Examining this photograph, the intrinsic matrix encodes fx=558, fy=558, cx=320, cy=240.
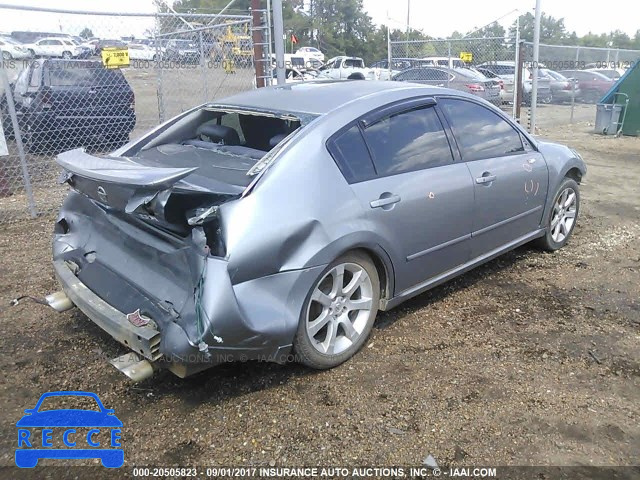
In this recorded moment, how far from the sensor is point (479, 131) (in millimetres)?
4336

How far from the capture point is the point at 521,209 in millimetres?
4613

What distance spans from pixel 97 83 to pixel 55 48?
185cm

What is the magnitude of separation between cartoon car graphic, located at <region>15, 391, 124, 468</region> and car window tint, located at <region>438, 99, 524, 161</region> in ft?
9.60

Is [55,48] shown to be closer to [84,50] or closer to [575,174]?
[84,50]

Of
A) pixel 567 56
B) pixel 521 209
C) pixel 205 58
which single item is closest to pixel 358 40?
pixel 567 56

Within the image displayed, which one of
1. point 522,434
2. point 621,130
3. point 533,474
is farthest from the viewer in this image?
point 621,130

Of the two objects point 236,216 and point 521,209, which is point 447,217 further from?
point 236,216

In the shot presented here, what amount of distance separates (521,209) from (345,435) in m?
2.68

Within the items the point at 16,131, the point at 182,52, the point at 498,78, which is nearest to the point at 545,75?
the point at 498,78

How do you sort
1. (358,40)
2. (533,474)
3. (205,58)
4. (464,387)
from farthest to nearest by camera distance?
(358,40) → (205,58) → (464,387) → (533,474)

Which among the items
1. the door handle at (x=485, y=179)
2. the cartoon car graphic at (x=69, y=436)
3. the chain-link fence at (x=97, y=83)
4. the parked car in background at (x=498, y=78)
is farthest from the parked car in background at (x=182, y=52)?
the parked car in background at (x=498, y=78)

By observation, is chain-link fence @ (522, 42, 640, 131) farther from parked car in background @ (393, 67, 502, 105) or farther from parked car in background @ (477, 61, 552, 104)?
parked car in background @ (393, 67, 502, 105)

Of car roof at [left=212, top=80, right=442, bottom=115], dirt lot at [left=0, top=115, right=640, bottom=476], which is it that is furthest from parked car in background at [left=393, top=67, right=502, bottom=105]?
dirt lot at [left=0, top=115, right=640, bottom=476]

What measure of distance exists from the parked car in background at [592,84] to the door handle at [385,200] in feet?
57.7
